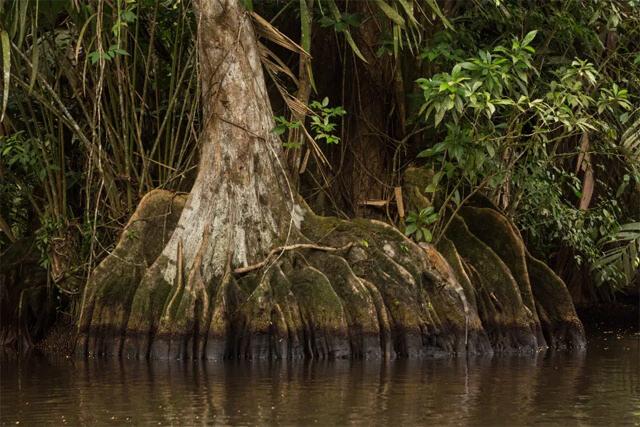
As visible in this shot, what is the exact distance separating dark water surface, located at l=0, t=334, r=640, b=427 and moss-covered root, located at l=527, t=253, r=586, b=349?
0.83 metres

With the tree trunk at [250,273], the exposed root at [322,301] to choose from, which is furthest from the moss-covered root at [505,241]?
the tree trunk at [250,273]

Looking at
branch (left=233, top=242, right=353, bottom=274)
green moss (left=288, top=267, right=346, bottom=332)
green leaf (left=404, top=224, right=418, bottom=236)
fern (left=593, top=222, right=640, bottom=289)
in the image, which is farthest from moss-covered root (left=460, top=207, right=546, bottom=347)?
green moss (left=288, top=267, right=346, bottom=332)

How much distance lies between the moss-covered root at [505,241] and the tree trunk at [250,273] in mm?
305

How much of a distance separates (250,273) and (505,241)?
9.58 ft

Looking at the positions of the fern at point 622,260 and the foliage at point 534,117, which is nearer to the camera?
the foliage at point 534,117

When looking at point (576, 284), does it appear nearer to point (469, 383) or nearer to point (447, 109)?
point (447, 109)

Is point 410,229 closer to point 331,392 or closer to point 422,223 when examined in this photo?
point 422,223

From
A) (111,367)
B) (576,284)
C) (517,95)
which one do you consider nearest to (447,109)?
(517,95)

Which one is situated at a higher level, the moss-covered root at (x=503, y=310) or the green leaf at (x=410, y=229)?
the green leaf at (x=410, y=229)

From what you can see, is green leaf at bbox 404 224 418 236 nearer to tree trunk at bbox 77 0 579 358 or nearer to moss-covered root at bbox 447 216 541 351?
tree trunk at bbox 77 0 579 358

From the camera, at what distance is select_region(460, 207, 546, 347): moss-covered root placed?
14336 mm

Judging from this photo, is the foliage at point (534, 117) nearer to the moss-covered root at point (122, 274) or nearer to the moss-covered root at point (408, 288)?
the moss-covered root at point (408, 288)

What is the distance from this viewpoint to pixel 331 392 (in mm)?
10570

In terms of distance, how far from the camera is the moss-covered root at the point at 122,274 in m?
13.6
